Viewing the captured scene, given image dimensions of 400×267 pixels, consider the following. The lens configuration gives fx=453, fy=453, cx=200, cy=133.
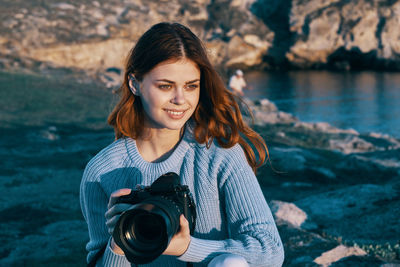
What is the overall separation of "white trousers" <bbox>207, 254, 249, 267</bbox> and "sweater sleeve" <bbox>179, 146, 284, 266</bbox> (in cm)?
8

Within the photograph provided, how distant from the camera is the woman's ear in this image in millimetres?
2613

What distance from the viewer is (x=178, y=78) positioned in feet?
7.99

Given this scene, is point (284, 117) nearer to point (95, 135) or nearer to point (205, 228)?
point (95, 135)

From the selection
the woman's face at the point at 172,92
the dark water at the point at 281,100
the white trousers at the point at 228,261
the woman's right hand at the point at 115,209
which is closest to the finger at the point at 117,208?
the woman's right hand at the point at 115,209

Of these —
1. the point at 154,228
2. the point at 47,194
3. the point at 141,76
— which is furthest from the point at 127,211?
the point at 47,194

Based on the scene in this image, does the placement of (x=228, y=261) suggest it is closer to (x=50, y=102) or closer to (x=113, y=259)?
(x=113, y=259)

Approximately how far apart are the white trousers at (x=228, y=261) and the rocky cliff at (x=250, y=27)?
26.3m

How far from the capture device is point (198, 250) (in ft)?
7.11

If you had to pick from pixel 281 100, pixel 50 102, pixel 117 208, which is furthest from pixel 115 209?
pixel 281 100

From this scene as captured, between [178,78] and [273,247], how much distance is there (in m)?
1.01

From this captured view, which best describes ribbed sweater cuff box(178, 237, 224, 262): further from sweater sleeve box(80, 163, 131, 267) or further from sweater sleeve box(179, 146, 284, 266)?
sweater sleeve box(80, 163, 131, 267)

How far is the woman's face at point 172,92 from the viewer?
7.99ft

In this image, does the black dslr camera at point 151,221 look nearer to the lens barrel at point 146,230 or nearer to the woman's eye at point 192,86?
the lens barrel at point 146,230

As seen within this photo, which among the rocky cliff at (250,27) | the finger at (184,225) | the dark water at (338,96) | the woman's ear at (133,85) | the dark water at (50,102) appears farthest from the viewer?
the rocky cliff at (250,27)
